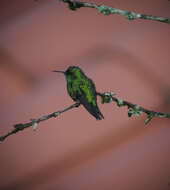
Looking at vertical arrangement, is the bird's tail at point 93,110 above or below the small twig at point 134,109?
above

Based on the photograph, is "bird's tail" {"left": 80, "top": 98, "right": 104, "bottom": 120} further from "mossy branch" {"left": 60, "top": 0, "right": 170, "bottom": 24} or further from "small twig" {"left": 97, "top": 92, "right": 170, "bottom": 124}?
"mossy branch" {"left": 60, "top": 0, "right": 170, "bottom": 24}

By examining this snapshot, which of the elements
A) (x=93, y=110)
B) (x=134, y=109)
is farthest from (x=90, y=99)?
(x=134, y=109)

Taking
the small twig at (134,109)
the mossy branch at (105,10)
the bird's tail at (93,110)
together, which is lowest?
the small twig at (134,109)

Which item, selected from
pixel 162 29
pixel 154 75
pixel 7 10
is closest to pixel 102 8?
pixel 154 75

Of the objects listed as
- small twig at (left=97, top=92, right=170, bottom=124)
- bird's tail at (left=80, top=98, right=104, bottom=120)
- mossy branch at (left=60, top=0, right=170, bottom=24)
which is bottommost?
small twig at (left=97, top=92, right=170, bottom=124)

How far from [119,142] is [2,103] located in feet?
1.53

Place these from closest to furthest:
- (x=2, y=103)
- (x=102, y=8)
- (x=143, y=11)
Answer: (x=102, y=8) < (x=2, y=103) < (x=143, y=11)

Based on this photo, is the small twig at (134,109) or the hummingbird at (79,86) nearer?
the small twig at (134,109)

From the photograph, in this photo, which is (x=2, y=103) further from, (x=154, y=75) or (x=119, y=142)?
(x=154, y=75)

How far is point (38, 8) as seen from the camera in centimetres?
134

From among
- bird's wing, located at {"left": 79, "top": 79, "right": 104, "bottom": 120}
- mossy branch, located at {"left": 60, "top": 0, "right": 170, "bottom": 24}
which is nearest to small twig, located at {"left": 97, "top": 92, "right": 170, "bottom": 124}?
bird's wing, located at {"left": 79, "top": 79, "right": 104, "bottom": 120}

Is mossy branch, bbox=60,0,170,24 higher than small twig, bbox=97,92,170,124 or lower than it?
higher

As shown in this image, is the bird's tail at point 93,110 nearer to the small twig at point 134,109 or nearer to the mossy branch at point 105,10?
the small twig at point 134,109

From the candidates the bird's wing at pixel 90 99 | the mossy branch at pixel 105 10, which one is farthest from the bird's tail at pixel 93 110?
the mossy branch at pixel 105 10
